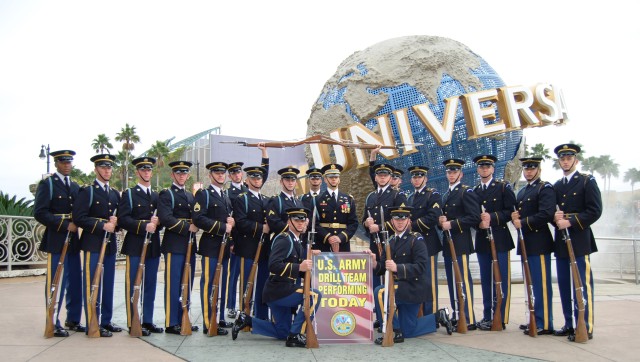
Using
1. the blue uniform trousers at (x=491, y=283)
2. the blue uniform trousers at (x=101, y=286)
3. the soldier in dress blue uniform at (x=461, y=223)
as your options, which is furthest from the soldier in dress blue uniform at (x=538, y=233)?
the blue uniform trousers at (x=101, y=286)

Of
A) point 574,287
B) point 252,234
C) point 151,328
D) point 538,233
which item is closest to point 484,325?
point 574,287

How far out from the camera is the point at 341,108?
28.9ft

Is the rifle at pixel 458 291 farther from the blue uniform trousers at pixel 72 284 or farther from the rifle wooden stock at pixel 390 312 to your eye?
Answer: the blue uniform trousers at pixel 72 284

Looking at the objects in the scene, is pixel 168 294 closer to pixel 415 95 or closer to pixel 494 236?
pixel 494 236

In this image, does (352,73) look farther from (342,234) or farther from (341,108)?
(342,234)

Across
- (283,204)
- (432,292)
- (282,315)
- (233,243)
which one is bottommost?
(282,315)

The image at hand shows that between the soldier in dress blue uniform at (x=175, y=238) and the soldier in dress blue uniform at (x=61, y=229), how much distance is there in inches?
39.3

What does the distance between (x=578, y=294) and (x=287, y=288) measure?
3006mm

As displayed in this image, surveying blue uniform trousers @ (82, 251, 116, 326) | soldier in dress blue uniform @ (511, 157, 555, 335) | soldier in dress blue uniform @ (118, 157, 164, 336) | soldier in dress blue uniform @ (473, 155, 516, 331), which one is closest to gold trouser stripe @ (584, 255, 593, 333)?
soldier in dress blue uniform @ (511, 157, 555, 335)

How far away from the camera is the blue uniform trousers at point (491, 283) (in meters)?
6.21

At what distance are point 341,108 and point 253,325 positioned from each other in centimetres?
435

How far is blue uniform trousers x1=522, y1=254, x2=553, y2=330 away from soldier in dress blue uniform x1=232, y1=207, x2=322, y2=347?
247cm

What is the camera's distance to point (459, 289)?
243 inches

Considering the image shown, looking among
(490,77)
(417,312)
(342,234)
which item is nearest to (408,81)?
(490,77)
